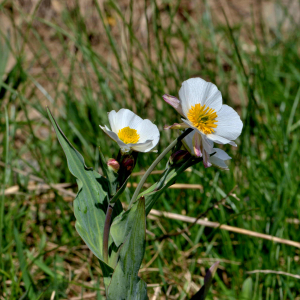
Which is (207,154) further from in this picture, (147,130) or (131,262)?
(131,262)

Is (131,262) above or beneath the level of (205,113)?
beneath

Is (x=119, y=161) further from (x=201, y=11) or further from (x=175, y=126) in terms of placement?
(x=201, y=11)

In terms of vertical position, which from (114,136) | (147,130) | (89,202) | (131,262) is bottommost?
(131,262)

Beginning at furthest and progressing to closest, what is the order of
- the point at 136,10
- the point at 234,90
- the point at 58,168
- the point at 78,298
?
the point at 136,10, the point at 234,90, the point at 58,168, the point at 78,298

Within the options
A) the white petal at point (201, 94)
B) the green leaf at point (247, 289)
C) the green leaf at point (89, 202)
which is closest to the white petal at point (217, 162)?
the white petal at point (201, 94)

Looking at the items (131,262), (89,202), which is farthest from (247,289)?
(89,202)

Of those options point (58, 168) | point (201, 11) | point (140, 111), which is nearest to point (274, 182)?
point (140, 111)

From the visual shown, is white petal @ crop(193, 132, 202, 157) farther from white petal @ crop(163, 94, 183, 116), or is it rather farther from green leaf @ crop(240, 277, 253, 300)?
green leaf @ crop(240, 277, 253, 300)
